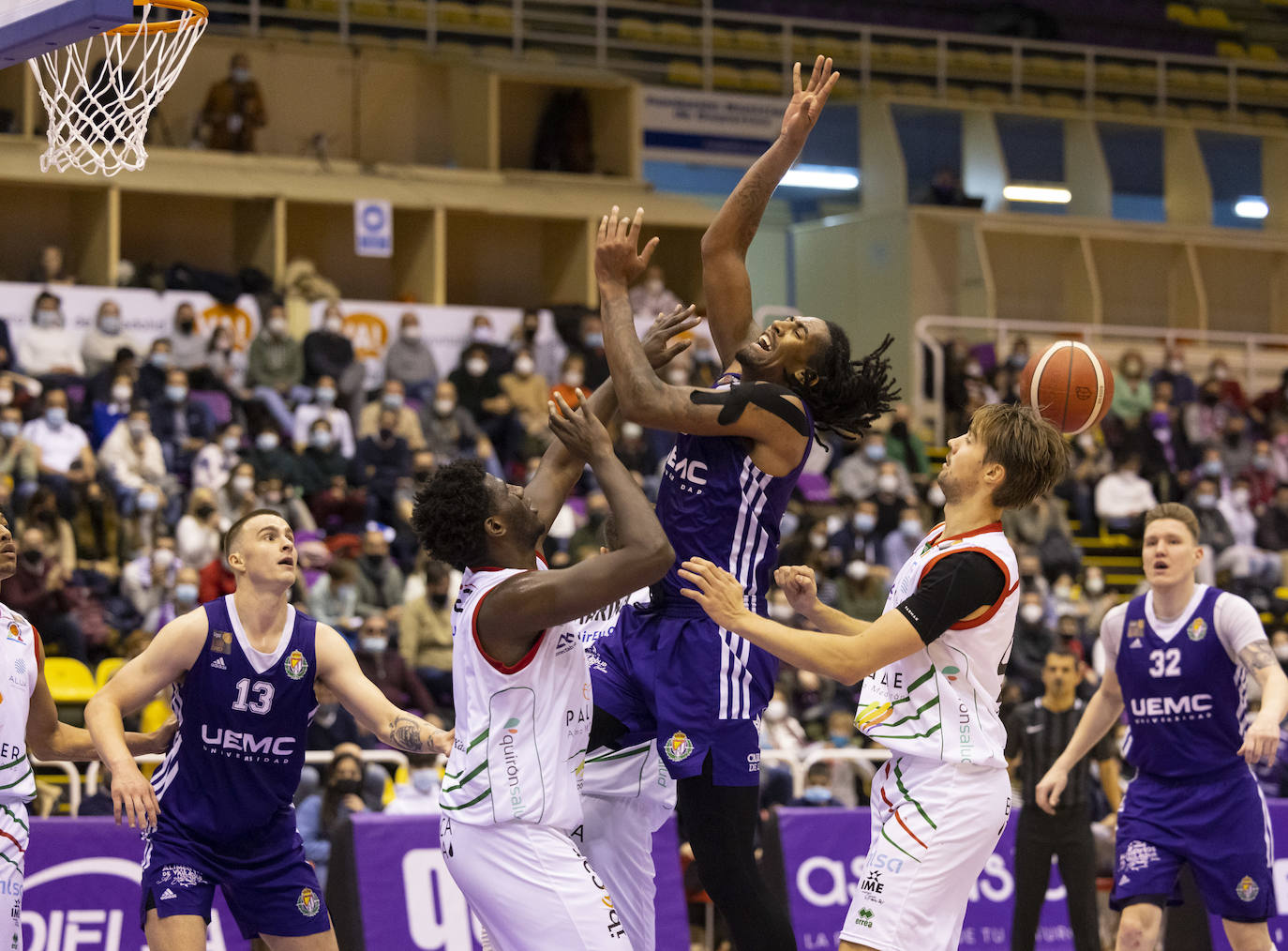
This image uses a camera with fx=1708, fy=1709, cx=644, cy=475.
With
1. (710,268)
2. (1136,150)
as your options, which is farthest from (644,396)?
(1136,150)

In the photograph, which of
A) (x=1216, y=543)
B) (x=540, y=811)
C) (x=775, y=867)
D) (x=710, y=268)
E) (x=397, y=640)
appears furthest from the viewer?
(x=1216, y=543)

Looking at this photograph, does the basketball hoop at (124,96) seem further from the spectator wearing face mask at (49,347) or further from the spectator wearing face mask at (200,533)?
the spectator wearing face mask at (49,347)

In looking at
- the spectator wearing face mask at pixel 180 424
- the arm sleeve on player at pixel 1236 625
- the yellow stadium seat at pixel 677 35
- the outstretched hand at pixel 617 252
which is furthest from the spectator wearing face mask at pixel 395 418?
the outstretched hand at pixel 617 252

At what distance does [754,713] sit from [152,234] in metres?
14.9

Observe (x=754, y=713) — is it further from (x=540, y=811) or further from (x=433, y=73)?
(x=433, y=73)

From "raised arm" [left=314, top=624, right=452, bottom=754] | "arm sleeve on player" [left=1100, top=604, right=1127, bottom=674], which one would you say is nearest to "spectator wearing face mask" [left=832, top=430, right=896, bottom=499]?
"arm sleeve on player" [left=1100, top=604, right=1127, bottom=674]

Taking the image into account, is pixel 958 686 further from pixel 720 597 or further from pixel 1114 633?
pixel 1114 633

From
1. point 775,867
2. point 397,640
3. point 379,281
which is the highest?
point 379,281

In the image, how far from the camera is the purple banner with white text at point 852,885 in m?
9.40

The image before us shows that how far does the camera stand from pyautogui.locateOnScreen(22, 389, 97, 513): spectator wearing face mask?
517 inches

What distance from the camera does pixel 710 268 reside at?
5.67m

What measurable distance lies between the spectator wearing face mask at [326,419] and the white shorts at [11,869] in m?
9.40

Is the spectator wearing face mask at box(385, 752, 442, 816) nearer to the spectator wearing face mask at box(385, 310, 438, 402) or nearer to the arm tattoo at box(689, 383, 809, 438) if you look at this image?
the arm tattoo at box(689, 383, 809, 438)

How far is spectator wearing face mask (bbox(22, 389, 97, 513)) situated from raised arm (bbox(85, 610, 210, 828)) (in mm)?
7897
